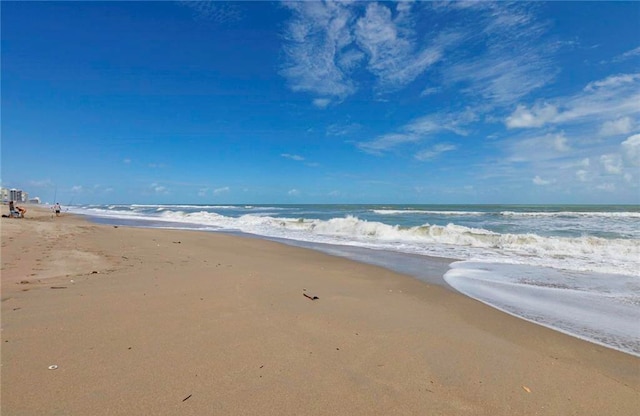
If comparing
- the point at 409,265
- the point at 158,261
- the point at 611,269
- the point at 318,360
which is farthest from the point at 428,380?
the point at 611,269

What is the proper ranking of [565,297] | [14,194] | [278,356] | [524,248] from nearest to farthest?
1. [278,356]
2. [565,297]
3. [524,248]
4. [14,194]

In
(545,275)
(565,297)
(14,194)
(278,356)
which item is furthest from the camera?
(14,194)

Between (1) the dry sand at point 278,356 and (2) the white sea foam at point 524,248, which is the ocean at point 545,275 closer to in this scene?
(2) the white sea foam at point 524,248

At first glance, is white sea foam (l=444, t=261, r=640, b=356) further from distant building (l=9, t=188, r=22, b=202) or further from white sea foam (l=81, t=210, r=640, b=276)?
distant building (l=9, t=188, r=22, b=202)

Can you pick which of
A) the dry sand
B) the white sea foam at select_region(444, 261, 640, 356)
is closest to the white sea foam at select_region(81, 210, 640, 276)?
the white sea foam at select_region(444, 261, 640, 356)

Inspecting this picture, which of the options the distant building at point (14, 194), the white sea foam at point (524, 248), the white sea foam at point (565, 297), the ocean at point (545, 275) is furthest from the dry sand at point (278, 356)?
the distant building at point (14, 194)

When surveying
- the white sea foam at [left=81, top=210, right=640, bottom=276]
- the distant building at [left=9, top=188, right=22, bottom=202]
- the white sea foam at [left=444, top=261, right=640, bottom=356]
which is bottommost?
the white sea foam at [left=444, top=261, right=640, bottom=356]

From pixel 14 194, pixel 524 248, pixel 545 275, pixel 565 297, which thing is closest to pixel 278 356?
pixel 565 297

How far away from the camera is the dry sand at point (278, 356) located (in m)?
2.35

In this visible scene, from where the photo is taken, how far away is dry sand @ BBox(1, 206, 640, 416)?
235 centimetres

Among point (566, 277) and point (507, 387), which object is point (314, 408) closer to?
point (507, 387)

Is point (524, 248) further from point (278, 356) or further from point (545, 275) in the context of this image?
point (278, 356)

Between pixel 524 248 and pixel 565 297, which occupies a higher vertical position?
pixel 524 248

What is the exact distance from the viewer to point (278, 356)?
302 centimetres
